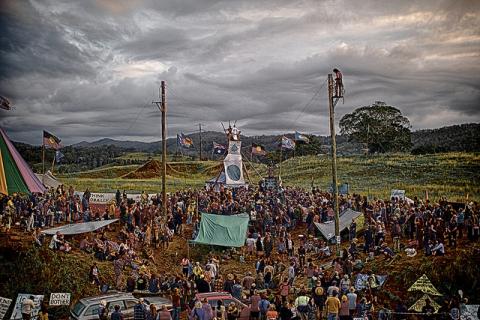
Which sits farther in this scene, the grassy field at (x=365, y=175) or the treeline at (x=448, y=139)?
the treeline at (x=448, y=139)

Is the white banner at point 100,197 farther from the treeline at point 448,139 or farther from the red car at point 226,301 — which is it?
the treeline at point 448,139

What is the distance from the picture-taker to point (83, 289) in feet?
55.6

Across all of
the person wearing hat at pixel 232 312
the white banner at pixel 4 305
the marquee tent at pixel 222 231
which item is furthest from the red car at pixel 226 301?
the white banner at pixel 4 305

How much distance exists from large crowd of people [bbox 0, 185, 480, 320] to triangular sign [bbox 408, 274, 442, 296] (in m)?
0.68

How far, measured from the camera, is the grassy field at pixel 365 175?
23.1m

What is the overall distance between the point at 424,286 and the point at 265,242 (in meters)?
6.32

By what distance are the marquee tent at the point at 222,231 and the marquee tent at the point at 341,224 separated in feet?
10.4

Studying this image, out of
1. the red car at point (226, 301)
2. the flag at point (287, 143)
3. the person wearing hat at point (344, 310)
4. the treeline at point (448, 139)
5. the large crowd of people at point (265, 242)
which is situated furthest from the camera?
the flag at point (287, 143)

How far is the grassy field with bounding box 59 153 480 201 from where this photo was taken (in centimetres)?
2309

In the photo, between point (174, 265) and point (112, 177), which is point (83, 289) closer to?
point (174, 265)

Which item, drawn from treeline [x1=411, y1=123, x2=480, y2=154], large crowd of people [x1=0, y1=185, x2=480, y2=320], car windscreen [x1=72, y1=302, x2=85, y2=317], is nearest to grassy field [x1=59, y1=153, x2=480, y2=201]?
treeline [x1=411, y1=123, x2=480, y2=154]

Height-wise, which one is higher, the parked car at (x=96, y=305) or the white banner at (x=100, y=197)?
the white banner at (x=100, y=197)

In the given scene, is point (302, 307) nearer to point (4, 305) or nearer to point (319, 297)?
point (319, 297)

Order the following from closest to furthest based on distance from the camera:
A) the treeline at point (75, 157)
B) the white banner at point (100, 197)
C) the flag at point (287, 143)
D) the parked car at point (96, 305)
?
1. the parked car at point (96, 305)
2. the white banner at point (100, 197)
3. the treeline at point (75, 157)
4. the flag at point (287, 143)
